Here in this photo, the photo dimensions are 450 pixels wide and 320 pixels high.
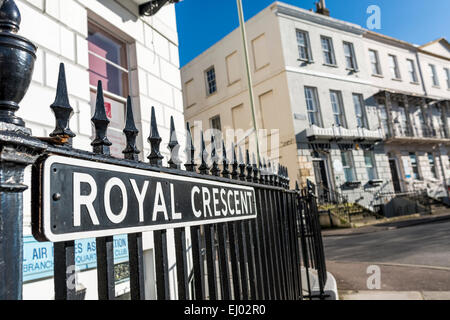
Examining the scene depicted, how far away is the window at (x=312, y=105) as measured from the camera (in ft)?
56.5

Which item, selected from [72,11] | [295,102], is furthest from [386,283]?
[295,102]

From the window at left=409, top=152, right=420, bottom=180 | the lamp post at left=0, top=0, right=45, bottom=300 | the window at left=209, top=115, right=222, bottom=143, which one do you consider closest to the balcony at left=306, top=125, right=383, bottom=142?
the window at left=409, top=152, right=420, bottom=180

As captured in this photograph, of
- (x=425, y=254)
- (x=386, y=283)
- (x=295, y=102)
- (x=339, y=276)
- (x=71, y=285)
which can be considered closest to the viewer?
(x=71, y=285)

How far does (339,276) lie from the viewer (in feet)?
19.0

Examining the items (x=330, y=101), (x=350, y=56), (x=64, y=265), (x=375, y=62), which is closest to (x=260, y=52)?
(x=330, y=101)

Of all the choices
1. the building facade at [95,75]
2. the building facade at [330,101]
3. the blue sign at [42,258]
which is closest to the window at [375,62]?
the building facade at [330,101]

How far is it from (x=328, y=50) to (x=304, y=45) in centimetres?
187

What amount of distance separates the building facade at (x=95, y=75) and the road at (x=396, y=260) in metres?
3.46

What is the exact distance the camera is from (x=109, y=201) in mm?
1011

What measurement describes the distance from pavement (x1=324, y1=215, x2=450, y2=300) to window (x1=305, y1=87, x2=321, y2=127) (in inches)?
335

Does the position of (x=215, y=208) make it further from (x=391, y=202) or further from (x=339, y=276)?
(x=391, y=202)

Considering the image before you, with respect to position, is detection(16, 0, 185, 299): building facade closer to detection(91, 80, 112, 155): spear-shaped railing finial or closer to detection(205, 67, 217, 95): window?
detection(91, 80, 112, 155): spear-shaped railing finial
